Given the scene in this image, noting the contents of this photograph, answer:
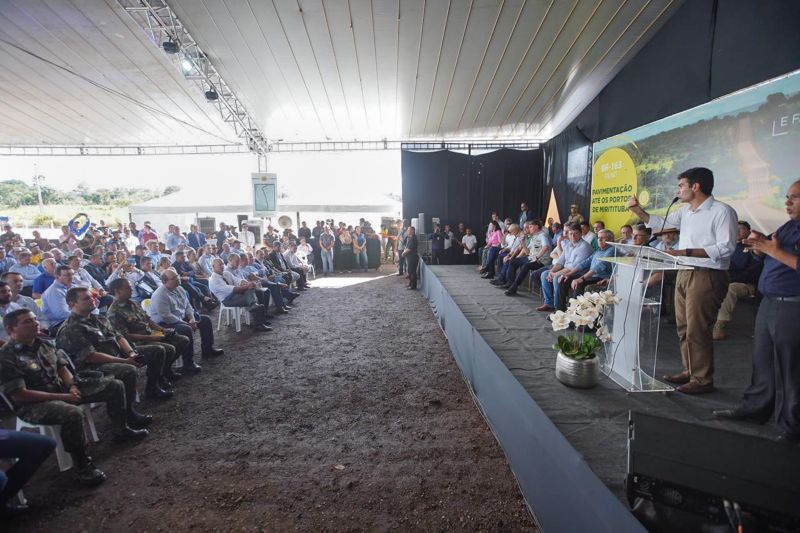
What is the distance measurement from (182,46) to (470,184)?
7807 mm

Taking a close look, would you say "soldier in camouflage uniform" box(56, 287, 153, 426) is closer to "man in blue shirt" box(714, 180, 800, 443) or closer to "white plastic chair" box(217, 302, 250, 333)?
"white plastic chair" box(217, 302, 250, 333)

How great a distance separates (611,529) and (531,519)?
861 millimetres

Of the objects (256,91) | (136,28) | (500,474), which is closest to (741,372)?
(500,474)

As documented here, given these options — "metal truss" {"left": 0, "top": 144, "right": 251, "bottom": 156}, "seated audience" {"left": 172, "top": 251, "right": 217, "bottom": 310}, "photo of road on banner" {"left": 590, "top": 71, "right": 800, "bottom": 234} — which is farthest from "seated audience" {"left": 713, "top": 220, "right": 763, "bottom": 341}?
"metal truss" {"left": 0, "top": 144, "right": 251, "bottom": 156}

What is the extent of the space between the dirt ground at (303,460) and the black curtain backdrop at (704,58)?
4.52 metres

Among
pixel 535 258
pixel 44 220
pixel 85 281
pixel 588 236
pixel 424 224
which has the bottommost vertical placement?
pixel 85 281

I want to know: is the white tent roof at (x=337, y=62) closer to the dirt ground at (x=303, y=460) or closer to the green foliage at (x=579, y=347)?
the green foliage at (x=579, y=347)

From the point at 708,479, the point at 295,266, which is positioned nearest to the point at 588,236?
the point at 708,479

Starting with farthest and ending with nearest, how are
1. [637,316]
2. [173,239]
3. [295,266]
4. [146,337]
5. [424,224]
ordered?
[424,224]
[173,239]
[295,266]
[146,337]
[637,316]

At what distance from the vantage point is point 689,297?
2.45 metres

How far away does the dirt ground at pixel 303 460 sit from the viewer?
6.62 ft

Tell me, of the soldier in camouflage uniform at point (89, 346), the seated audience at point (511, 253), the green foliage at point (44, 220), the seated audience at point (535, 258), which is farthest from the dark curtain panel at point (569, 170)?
the green foliage at point (44, 220)

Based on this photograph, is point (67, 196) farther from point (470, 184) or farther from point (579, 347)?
point (579, 347)

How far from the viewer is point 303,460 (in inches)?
98.0
